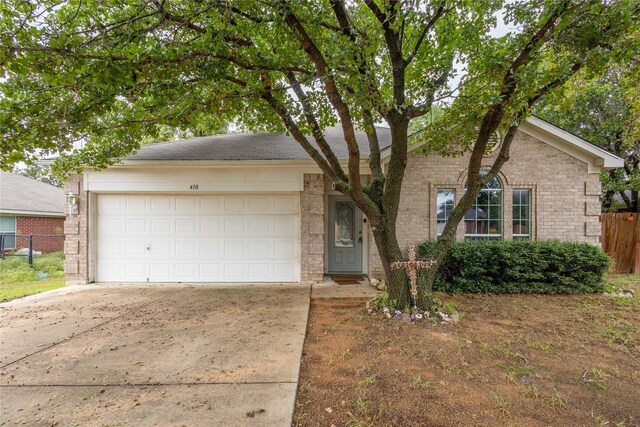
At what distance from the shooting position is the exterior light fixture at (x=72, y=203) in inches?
304

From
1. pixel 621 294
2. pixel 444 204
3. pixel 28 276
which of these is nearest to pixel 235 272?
pixel 444 204

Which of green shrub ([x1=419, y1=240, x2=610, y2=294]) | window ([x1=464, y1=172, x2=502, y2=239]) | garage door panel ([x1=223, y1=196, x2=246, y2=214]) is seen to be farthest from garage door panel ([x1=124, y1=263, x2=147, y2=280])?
window ([x1=464, y1=172, x2=502, y2=239])

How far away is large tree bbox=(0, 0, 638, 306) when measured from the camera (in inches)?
148

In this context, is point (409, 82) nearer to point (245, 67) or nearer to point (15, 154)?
point (245, 67)

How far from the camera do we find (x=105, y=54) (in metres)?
3.72

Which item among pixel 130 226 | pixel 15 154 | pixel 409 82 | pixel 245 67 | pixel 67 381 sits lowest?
pixel 67 381

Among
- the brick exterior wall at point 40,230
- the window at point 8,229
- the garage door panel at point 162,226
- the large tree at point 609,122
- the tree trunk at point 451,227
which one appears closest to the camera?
the tree trunk at point 451,227

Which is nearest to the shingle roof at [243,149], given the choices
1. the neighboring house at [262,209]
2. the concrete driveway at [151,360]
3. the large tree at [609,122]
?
the neighboring house at [262,209]

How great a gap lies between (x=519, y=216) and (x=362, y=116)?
5.43 meters

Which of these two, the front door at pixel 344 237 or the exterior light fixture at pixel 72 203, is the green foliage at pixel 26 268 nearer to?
the exterior light fixture at pixel 72 203

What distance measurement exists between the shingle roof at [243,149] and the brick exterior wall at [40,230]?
1037 centimetres

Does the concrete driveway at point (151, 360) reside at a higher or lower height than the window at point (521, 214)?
lower

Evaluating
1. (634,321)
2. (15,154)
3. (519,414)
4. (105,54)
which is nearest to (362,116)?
(105,54)

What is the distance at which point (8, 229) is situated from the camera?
14023mm
